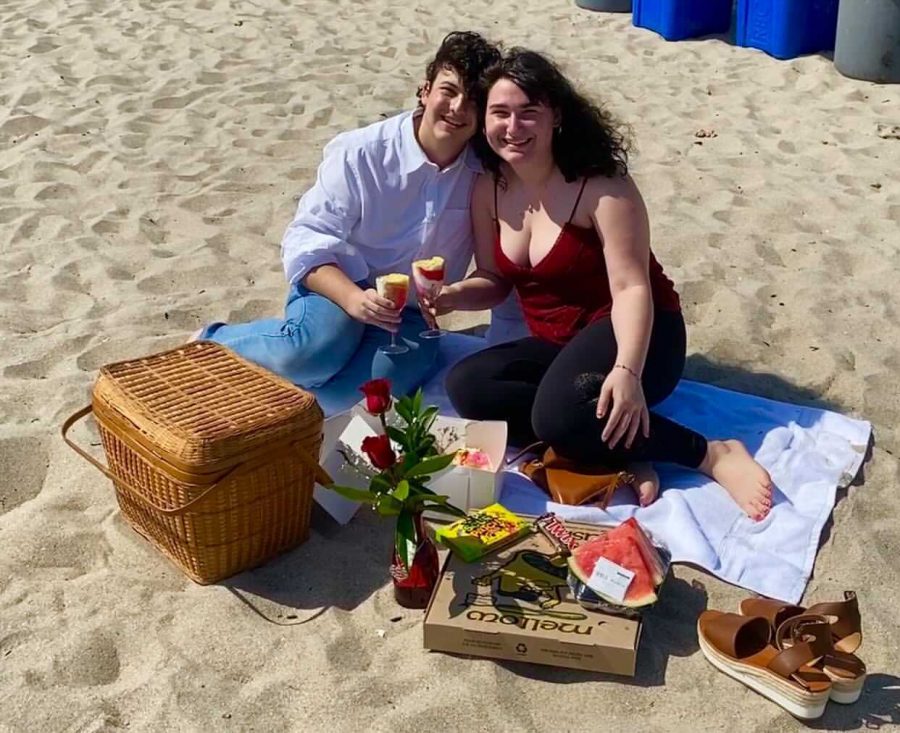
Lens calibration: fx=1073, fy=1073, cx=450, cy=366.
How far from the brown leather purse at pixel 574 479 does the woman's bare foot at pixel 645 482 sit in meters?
0.03

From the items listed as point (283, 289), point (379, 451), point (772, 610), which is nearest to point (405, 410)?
point (379, 451)

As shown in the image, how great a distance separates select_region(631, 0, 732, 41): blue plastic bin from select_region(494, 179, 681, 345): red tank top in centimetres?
522

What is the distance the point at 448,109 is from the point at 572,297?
2.23 feet

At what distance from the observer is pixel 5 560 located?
285cm

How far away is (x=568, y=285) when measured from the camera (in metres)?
3.28

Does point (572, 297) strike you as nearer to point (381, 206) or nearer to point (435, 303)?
point (435, 303)

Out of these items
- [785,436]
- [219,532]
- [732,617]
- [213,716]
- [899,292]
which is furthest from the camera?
[899,292]

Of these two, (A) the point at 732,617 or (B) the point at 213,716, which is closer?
(B) the point at 213,716

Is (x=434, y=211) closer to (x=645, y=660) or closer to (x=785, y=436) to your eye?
(x=785, y=436)

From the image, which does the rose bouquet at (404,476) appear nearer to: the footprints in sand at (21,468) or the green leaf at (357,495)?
the green leaf at (357,495)

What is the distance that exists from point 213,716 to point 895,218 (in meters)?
3.93

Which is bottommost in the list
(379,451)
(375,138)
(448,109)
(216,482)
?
(216,482)

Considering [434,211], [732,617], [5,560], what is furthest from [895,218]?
[5,560]

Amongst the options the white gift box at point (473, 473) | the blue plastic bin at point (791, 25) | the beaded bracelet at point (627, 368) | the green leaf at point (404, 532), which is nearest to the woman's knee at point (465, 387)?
the white gift box at point (473, 473)
